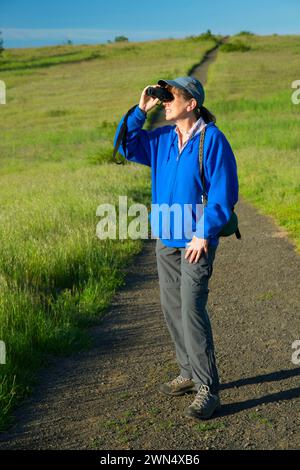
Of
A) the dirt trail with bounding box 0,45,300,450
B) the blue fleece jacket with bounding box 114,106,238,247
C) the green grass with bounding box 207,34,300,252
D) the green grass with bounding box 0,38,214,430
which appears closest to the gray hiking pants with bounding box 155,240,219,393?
the blue fleece jacket with bounding box 114,106,238,247

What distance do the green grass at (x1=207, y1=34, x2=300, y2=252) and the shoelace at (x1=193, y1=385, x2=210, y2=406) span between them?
477 centimetres

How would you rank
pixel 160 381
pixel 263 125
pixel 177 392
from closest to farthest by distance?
1. pixel 177 392
2. pixel 160 381
3. pixel 263 125

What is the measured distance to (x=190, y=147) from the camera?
161 inches

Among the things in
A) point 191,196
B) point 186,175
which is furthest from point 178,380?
point 186,175

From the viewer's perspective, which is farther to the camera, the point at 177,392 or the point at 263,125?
the point at 263,125

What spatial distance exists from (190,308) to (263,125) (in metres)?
21.1

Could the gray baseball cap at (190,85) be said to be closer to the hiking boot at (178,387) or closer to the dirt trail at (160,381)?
the hiking boot at (178,387)

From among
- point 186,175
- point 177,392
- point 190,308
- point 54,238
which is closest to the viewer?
point 186,175

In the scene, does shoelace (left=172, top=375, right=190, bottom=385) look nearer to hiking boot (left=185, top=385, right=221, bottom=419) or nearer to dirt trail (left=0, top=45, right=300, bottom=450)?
dirt trail (left=0, top=45, right=300, bottom=450)

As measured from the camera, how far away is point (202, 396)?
13.7ft

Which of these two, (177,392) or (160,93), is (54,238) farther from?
(160,93)

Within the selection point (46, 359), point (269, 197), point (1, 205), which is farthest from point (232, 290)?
point (1, 205)

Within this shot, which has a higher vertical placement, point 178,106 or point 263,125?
point 178,106
